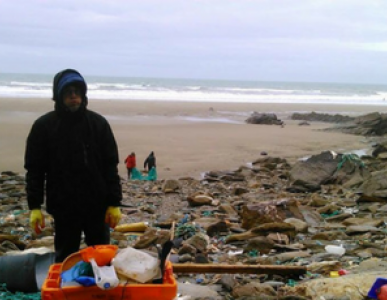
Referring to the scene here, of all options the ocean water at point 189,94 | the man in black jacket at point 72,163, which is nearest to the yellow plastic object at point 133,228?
the man in black jacket at point 72,163

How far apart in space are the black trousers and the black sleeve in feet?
0.73

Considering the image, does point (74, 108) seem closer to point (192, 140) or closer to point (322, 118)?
point (192, 140)

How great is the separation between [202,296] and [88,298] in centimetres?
127

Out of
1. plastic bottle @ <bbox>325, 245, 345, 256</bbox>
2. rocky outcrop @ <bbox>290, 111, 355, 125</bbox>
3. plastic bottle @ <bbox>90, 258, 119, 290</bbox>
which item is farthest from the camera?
rocky outcrop @ <bbox>290, 111, 355, 125</bbox>

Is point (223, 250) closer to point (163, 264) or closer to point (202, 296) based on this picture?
point (202, 296)

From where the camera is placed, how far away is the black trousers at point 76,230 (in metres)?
3.64

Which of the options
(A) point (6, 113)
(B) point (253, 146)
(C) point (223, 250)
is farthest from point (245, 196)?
(A) point (6, 113)

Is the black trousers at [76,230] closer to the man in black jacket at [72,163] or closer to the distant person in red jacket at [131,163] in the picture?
the man in black jacket at [72,163]

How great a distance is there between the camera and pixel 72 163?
3490 mm

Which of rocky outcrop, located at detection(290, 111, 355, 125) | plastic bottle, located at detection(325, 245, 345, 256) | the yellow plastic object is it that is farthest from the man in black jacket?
rocky outcrop, located at detection(290, 111, 355, 125)

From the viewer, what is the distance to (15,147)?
15.5 metres

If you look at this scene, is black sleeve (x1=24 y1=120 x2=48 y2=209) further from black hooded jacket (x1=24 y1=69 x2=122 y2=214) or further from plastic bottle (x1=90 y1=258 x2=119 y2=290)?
plastic bottle (x1=90 y1=258 x2=119 y2=290)

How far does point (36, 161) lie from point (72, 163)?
27 centimetres

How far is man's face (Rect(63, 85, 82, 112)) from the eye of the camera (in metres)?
3.41
